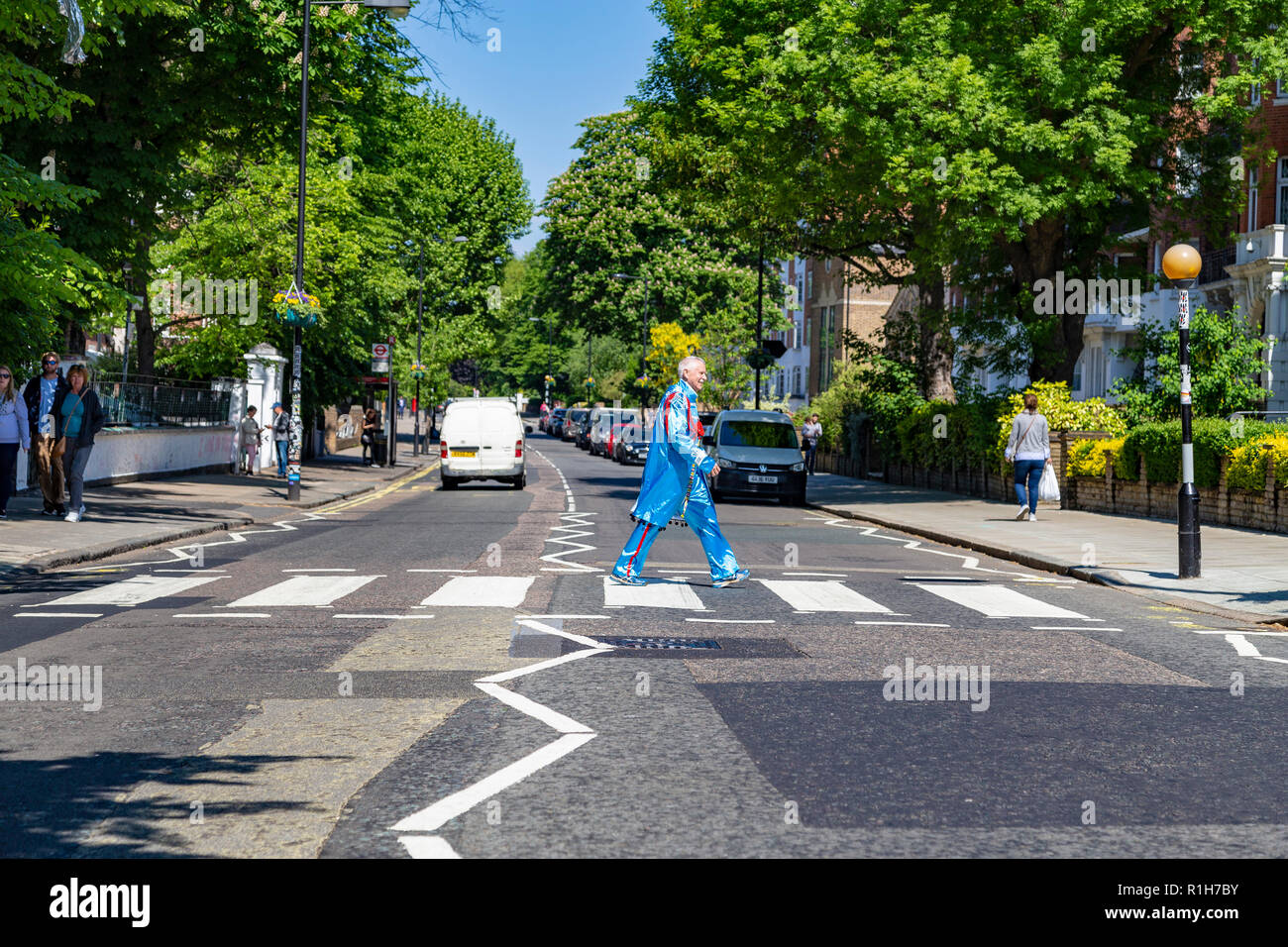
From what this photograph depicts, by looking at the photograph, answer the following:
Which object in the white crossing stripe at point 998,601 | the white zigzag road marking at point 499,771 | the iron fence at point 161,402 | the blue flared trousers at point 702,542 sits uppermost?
the iron fence at point 161,402

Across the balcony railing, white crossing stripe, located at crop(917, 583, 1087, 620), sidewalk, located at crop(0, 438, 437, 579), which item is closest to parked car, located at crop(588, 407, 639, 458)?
sidewalk, located at crop(0, 438, 437, 579)

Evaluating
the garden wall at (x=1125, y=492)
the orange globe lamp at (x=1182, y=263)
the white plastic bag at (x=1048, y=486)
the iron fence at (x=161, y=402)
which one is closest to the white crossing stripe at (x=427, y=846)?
the orange globe lamp at (x=1182, y=263)

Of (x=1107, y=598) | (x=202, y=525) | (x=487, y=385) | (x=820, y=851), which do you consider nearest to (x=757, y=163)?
(x=202, y=525)

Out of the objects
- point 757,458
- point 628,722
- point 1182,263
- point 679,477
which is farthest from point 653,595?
point 757,458

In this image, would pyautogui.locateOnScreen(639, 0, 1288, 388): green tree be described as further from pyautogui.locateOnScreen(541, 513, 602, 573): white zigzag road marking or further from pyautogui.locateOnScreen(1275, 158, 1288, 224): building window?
pyautogui.locateOnScreen(541, 513, 602, 573): white zigzag road marking

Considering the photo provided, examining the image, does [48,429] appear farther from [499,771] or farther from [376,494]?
[499,771]

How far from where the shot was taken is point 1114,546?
18500mm

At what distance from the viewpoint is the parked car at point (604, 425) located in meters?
63.2

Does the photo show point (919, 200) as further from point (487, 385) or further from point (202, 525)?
point (487, 385)

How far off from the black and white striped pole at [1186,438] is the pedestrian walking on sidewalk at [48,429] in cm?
1384

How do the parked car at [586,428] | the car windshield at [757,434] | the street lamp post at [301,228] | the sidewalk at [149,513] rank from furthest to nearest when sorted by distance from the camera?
1. the parked car at [586,428]
2. the car windshield at [757,434]
3. the street lamp post at [301,228]
4. the sidewalk at [149,513]

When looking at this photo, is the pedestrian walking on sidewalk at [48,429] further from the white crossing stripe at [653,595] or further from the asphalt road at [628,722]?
the white crossing stripe at [653,595]

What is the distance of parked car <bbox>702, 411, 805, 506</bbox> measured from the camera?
29734mm

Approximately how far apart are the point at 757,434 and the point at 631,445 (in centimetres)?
2438
